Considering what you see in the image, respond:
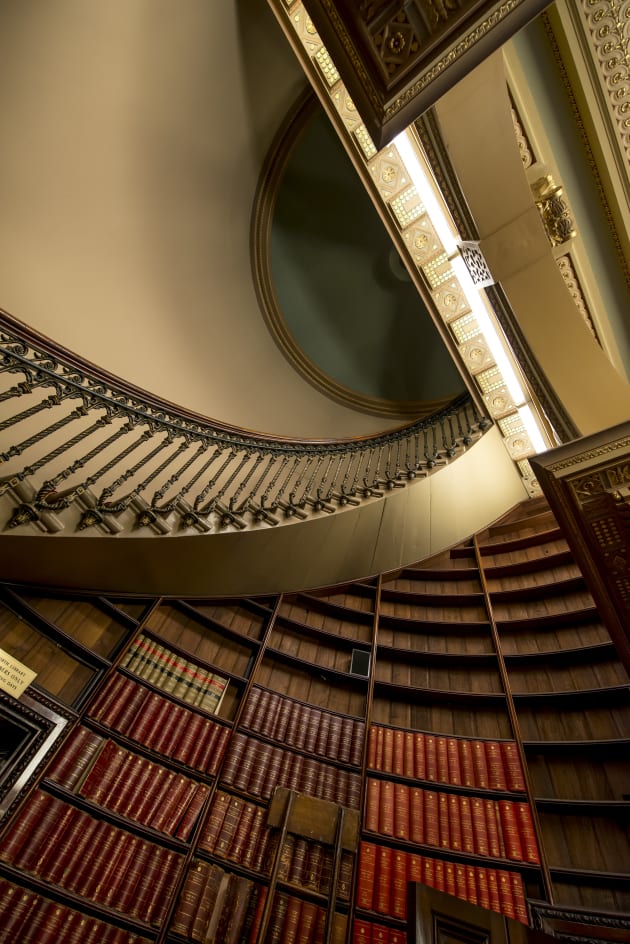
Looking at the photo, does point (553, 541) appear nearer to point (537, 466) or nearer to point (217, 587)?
point (537, 466)

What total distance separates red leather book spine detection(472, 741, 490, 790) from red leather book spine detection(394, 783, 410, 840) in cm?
36

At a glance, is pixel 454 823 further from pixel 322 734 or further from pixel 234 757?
pixel 234 757

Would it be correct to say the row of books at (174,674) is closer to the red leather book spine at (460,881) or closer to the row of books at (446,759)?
the row of books at (446,759)

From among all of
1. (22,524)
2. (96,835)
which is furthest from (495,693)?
(22,524)

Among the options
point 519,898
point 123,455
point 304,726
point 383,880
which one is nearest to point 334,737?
point 304,726

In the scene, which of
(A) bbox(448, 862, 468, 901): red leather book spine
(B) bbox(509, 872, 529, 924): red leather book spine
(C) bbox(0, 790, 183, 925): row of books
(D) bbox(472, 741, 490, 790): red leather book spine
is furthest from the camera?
(D) bbox(472, 741, 490, 790): red leather book spine

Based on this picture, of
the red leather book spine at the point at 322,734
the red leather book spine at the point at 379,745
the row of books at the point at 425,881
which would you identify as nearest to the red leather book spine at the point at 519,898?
the row of books at the point at 425,881

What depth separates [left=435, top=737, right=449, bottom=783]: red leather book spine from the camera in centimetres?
235

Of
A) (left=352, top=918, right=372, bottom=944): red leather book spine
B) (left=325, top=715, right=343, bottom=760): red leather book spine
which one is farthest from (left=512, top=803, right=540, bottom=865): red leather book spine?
(left=325, top=715, right=343, bottom=760): red leather book spine

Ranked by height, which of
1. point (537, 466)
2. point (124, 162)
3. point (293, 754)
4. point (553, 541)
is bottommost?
point (293, 754)

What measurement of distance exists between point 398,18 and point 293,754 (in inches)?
115

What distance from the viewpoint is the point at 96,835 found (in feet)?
6.12

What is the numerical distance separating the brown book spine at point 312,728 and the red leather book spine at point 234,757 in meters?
0.32

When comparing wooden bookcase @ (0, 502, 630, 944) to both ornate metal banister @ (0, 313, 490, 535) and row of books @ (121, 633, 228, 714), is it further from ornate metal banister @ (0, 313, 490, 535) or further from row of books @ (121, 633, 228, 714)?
ornate metal banister @ (0, 313, 490, 535)
